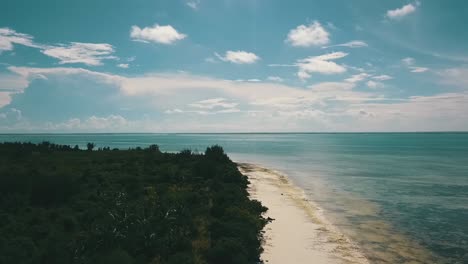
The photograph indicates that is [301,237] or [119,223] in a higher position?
[119,223]

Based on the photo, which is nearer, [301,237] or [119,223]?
[119,223]

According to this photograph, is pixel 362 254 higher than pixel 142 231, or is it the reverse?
pixel 142 231

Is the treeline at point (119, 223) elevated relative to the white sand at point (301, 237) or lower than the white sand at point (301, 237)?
elevated

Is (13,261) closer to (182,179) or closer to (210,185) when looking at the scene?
(210,185)

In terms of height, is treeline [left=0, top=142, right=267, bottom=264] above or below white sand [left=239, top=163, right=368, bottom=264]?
above

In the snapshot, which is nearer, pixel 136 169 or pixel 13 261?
pixel 13 261

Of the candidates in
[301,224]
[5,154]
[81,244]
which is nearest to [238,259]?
[81,244]

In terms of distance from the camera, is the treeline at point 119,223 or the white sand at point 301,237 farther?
the white sand at point 301,237

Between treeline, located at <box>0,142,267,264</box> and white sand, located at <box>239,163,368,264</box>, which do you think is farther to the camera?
white sand, located at <box>239,163,368,264</box>
